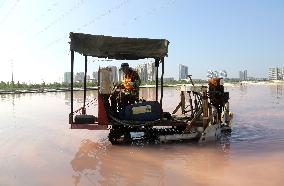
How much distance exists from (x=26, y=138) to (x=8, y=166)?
423 cm

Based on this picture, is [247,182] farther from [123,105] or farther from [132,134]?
[132,134]

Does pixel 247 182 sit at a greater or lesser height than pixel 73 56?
lesser

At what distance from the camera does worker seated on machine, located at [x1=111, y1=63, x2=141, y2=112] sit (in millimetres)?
11000

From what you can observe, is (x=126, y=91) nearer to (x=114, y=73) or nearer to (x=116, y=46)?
(x=114, y=73)

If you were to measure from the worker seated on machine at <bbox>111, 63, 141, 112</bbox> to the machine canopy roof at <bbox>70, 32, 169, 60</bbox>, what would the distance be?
526 millimetres

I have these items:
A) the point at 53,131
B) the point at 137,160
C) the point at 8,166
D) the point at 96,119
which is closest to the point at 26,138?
the point at 53,131

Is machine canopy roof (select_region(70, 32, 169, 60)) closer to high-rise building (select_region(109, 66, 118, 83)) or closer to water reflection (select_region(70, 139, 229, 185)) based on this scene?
high-rise building (select_region(109, 66, 118, 83))

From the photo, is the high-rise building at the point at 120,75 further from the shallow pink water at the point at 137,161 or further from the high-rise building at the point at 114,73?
the shallow pink water at the point at 137,161

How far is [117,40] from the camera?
10.7 m

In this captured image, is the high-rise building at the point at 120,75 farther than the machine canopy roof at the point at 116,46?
Yes

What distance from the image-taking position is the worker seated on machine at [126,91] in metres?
11.0

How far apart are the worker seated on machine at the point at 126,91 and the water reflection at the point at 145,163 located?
1.29m

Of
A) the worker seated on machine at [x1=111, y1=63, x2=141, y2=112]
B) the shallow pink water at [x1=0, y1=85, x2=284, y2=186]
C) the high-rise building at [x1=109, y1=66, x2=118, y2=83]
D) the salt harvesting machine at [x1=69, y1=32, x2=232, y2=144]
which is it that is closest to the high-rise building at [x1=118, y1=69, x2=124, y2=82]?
the high-rise building at [x1=109, y1=66, x2=118, y2=83]

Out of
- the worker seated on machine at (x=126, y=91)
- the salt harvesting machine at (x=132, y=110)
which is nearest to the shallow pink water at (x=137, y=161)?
the salt harvesting machine at (x=132, y=110)
